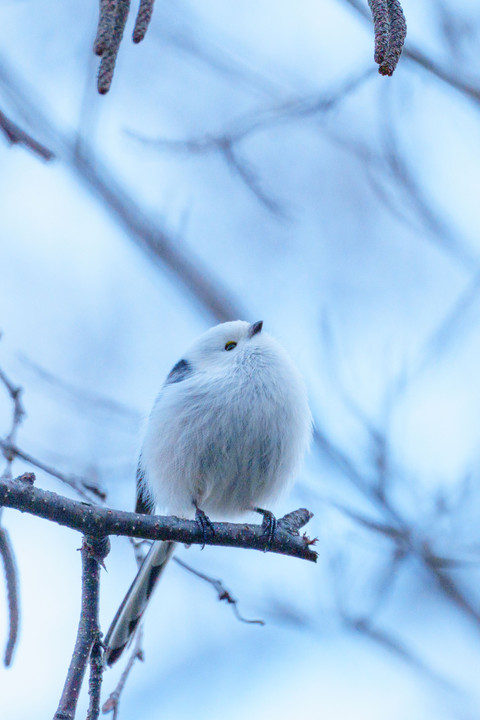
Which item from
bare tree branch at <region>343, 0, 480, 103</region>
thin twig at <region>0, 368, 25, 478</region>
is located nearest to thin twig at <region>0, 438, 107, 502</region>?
thin twig at <region>0, 368, 25, 478</region>

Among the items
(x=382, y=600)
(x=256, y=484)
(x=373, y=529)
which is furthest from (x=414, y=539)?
(x=256, y=484)

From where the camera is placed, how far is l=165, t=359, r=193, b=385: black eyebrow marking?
8.89ft

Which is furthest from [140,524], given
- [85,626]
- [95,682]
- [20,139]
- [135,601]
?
[135,601]

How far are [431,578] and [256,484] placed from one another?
0.68 meters

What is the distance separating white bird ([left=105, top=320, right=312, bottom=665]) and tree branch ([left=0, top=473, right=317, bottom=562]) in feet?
1.77

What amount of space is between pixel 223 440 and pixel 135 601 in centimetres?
57

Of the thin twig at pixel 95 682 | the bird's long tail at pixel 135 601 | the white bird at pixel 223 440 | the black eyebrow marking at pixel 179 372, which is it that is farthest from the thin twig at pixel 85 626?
the black eyebrow marking at pixel 179 372

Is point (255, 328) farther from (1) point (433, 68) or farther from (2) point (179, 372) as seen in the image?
(1) point (433, 68)

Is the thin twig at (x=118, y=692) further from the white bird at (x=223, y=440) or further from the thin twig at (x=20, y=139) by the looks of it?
the thin twig at (x=20, y=139)

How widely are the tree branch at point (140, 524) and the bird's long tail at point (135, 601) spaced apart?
13.5 inches

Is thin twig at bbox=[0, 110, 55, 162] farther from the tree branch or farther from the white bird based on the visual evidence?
the white bird

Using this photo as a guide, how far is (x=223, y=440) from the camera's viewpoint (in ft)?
7.92

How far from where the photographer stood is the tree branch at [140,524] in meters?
1.43

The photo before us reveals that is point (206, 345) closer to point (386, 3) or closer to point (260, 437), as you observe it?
point (260, 437)
